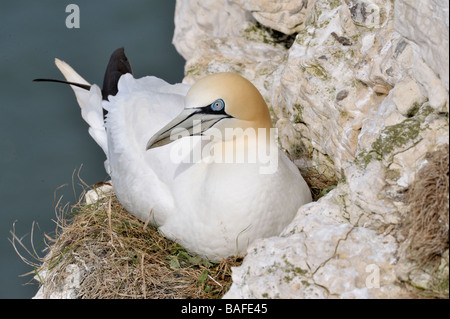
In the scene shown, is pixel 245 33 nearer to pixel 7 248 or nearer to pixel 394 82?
pixel 394 82

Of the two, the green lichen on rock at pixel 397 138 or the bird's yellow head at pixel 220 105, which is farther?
the bird's yellow head at pixel 220 105

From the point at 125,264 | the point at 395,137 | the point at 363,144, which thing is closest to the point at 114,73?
the point at 125,264

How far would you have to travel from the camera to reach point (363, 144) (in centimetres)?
344

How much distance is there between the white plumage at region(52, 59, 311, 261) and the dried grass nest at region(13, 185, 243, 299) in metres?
0.11

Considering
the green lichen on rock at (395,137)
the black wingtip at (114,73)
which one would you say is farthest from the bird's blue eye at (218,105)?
the black wingtip at (114,73)

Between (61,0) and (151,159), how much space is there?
3785mm

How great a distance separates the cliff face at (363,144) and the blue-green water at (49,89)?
3.08m

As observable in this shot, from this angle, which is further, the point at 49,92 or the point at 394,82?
the point at 49,92

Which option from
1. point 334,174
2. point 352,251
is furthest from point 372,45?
point 352,251

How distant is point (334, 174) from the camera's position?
4.51m

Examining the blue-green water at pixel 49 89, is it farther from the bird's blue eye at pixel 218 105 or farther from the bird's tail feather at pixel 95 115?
the bird's blue eye at pixel 218 105

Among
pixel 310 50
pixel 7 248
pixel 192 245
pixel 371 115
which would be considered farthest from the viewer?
pixel 7 248

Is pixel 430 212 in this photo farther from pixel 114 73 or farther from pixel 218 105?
pixel 114 73

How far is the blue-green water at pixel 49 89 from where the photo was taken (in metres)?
6.55
